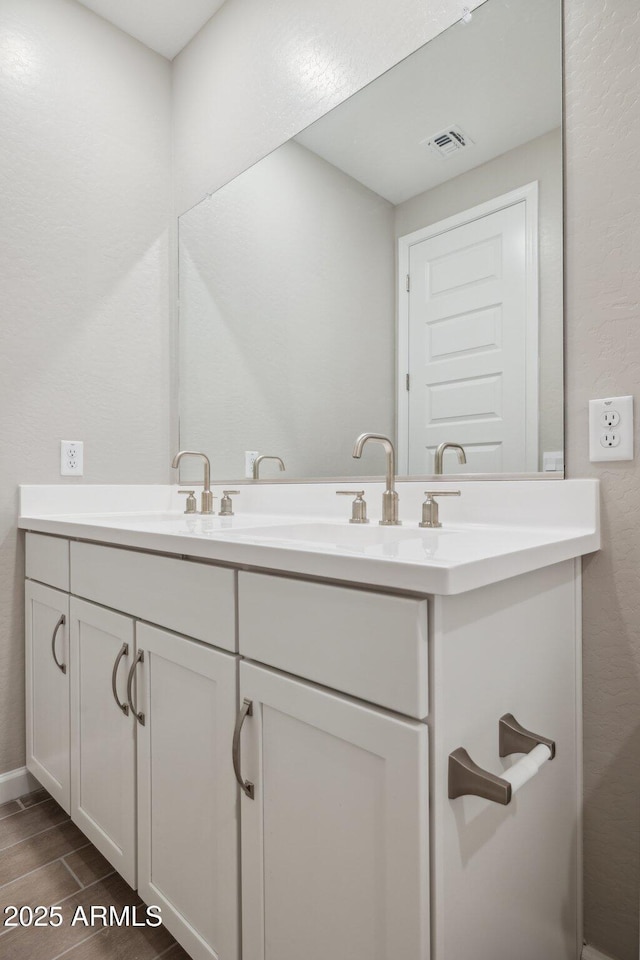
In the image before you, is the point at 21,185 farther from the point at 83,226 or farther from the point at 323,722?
the point at 323,722

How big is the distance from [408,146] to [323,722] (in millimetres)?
1275

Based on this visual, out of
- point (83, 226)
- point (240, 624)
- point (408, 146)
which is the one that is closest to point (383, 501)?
point (240, 624)

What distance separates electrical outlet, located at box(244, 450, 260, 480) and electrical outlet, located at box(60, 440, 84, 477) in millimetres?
536

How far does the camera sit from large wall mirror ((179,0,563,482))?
106cm

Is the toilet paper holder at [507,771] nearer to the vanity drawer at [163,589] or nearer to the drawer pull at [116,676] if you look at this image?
the vanity drawer at [163,589]

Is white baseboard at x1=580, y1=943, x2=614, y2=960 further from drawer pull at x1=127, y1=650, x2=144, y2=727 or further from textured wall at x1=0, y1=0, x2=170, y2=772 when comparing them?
textured wall at x1=0, y1=0, x2=170, y2=772

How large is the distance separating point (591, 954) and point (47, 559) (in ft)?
4.84

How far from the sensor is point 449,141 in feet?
3.95

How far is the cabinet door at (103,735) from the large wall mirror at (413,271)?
65 centimetres

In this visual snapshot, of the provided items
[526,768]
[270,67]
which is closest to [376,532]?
[526,768]

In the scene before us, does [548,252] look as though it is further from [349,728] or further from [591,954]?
[591,954]

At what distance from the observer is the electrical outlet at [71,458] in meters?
1.70

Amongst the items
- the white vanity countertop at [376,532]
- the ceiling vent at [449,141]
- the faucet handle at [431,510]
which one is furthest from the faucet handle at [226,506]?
the ceiling vent at [449,141]

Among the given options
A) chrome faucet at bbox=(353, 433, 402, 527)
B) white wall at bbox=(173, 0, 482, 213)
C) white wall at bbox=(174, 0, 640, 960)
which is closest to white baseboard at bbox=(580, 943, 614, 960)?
white wall at bbox=(174, 0, 640, 960)
